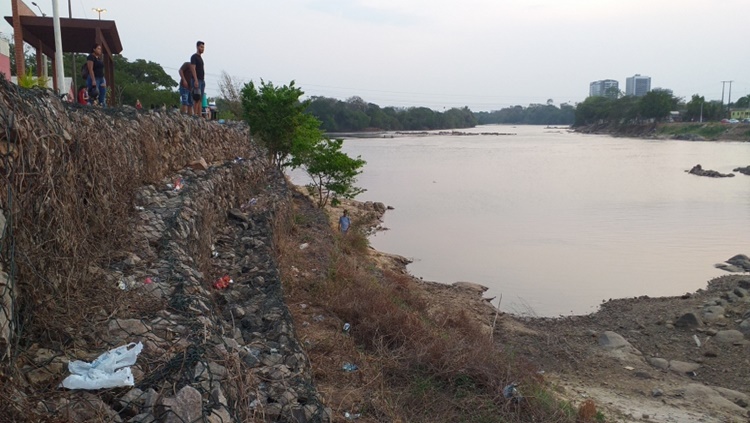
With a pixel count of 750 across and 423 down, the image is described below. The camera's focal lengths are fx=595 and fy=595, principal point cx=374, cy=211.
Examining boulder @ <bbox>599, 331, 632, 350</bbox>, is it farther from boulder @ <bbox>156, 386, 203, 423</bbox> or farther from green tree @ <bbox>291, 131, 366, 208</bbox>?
green tree @ <bbox>291, 131, 366, 208</bbox>

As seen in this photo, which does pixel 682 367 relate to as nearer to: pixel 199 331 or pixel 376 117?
pixel 199 331

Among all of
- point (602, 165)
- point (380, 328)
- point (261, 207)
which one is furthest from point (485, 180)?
point (380, 328)

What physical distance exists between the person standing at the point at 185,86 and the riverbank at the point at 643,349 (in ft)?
19.6

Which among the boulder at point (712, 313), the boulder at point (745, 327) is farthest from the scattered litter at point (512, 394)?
the boulder at point (712, 313)

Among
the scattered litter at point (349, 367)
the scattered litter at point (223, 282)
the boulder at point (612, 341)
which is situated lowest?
the boulder at point (612, 341)

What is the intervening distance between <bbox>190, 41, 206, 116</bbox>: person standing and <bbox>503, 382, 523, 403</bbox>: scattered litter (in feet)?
26.0

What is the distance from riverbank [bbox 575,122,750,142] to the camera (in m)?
70.2

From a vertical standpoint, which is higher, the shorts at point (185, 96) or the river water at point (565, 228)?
the shorts at point (185, 96)

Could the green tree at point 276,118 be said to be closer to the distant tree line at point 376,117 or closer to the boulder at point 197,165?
the boulder at point 197,165

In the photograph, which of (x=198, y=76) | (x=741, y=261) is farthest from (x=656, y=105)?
(x=198, y=76)

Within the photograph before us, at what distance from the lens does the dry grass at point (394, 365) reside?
5.43 m

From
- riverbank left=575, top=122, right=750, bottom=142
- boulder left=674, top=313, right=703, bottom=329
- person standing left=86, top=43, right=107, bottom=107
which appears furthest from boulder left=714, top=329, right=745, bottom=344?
riverbank left=575, top=122, right=750, bottom=142

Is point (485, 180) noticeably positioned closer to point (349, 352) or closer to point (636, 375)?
point (636, 375)

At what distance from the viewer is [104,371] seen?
3094 millimetres
